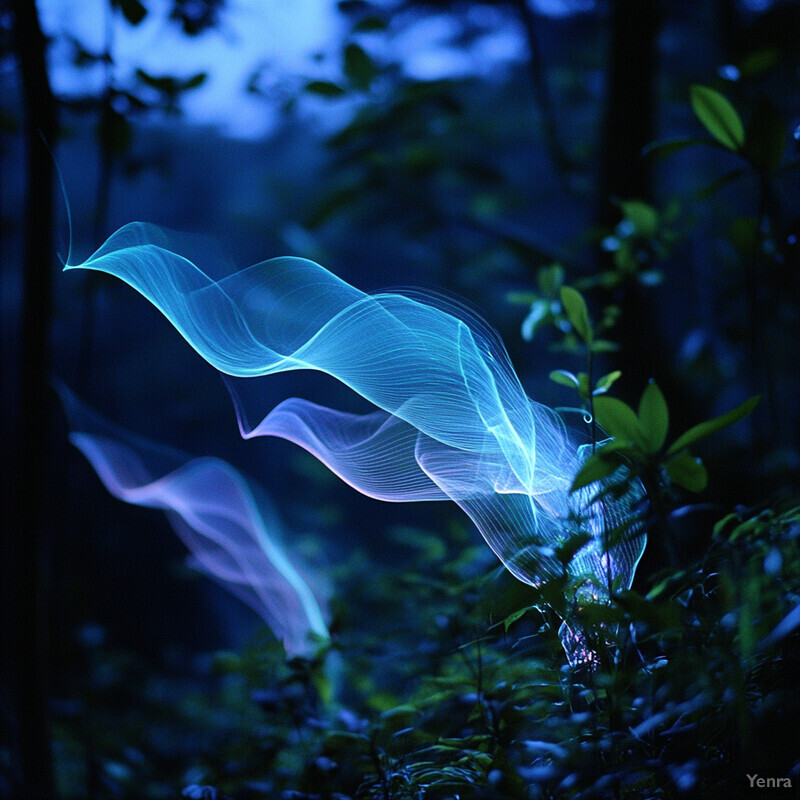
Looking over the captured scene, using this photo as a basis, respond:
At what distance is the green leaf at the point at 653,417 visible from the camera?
0.58 meters

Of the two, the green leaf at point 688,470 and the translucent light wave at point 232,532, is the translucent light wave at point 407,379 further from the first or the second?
the translucent light wave at point 232,532

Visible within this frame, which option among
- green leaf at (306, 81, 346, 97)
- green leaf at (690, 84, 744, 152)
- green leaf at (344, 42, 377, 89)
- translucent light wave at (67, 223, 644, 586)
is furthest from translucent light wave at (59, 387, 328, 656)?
green leaf at (690, 84, 744, 152)

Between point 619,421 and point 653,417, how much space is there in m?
0.03

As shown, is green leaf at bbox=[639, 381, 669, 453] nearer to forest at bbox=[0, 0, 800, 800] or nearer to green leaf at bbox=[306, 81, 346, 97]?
forest at bbox=[0, 0, 800, 800]

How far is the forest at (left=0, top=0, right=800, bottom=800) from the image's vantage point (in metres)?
0.60

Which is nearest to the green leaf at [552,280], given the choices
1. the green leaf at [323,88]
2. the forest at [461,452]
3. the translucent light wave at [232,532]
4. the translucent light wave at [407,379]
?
the forest at [461,452]

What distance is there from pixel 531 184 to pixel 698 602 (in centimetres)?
301

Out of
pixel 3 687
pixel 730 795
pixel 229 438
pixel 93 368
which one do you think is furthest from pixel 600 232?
pixel 93 368

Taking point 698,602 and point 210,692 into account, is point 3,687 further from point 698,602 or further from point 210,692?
point 698,602

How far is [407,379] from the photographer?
0.82 metres

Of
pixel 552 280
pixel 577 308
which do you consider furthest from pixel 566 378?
pixel 552 280

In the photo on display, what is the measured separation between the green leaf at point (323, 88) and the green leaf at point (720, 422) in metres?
1.24

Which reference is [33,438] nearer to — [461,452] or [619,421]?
[461,452]

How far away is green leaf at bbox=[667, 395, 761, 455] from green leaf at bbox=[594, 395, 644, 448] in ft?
0.14
